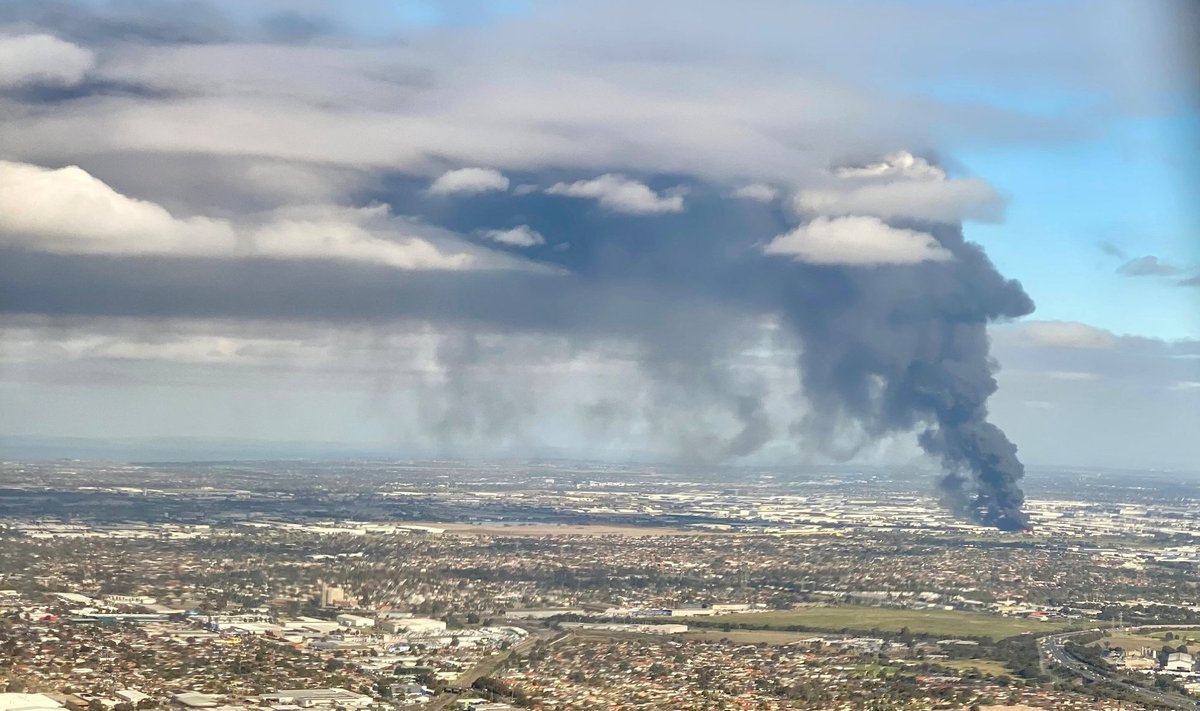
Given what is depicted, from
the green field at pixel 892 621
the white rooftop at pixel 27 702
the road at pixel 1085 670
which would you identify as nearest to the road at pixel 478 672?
the white rooftop at pixel 27 702

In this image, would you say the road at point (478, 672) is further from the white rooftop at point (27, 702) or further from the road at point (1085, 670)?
the road at point (1085, 670)

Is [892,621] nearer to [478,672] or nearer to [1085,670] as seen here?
[1085,670]

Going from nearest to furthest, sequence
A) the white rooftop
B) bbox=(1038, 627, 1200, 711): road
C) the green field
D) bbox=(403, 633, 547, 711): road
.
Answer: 1. the white rooftop
2. bbox=(403, 633, 547, 711): road
3. bbox=(1038, 627, 1200, 711): road
4. the green field

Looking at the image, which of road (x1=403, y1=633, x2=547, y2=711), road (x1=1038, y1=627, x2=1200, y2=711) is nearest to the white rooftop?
road (x1=403, y1=633, x2=547, y2=711)

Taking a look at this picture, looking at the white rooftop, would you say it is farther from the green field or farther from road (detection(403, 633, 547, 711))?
the green field

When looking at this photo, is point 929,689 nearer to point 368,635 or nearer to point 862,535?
point 368,635

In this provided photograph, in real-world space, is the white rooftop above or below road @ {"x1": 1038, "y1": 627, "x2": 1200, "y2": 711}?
above
